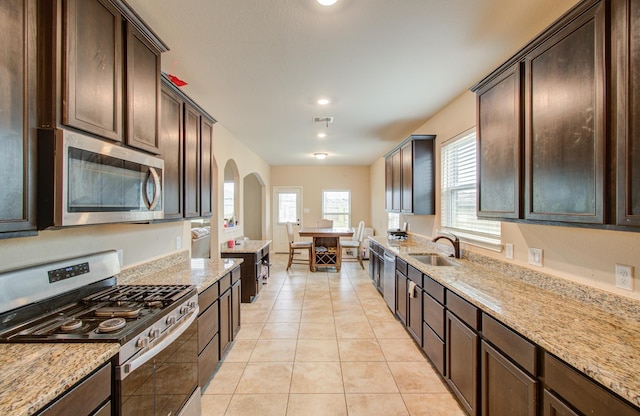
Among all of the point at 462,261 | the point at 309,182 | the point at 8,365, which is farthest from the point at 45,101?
the point at 309,182

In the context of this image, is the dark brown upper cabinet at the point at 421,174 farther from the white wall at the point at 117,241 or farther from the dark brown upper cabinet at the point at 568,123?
the white wall at the point at 117,241

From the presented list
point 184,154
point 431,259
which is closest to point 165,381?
point 184,154

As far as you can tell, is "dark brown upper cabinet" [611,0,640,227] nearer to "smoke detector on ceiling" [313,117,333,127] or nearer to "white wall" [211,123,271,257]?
"smoke detector on ceiling" [313,117,333,127]

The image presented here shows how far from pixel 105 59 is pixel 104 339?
1.36 m

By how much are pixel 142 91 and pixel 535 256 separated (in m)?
2.89

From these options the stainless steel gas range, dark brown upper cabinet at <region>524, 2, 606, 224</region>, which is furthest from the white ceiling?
the stainless steel gas range

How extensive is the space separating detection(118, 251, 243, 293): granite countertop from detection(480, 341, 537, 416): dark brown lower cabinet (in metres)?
1.88

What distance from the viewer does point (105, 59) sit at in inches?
56.6

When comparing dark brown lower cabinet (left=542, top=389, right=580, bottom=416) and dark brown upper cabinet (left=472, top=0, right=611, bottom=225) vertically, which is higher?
dark brown upper cabinet (left=472, top=0, right=611, bottom=225)

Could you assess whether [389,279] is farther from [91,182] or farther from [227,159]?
[91,182]

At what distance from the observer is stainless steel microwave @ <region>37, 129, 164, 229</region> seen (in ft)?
3.70

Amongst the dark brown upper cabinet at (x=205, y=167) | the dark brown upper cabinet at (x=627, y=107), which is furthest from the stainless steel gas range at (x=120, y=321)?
the dark brown upper cabinet at (x=627, y=107)

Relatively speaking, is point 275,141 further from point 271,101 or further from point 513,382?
point 513,382

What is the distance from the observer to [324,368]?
8.14 ft
